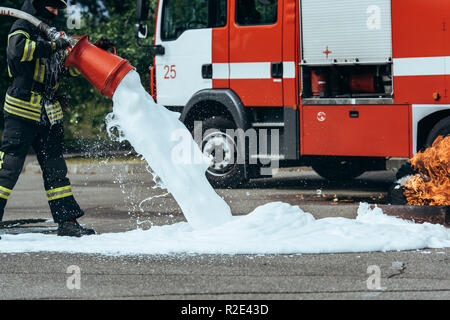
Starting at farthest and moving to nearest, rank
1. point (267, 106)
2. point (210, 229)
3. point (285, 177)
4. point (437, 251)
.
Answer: point (285, 177) → point (267, 106) → point (210, 229) → point (437, 251)

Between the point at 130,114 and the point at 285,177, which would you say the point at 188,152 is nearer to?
the point at 130,114

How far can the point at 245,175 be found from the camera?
11586 millimetres

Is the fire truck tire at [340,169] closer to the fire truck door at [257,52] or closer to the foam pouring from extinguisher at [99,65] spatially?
the fire truck door at [257,52]

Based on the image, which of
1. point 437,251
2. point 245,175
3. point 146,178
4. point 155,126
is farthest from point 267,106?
point 437,251

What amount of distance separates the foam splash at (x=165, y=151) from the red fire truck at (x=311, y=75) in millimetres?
3312

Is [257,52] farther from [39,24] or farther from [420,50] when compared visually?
[39,24]

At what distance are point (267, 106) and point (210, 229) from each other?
169 inches

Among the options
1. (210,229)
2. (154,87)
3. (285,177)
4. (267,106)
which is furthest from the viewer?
(285,177)

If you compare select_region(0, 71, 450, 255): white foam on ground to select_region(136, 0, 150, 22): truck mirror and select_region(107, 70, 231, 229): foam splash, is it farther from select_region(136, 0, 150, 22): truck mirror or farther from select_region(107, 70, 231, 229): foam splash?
select_region(136, 0, 150, 22): truck mirror

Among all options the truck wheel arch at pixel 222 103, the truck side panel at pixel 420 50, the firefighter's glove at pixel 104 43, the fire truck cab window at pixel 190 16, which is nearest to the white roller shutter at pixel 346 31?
the truck side panel at pixel 420 50

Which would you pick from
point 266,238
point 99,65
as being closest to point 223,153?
point 99,65

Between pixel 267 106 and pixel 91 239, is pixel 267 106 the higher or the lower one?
the higher one

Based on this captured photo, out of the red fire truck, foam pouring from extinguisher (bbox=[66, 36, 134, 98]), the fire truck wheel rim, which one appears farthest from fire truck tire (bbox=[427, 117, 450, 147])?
foam pouring from extinguisher (bbox=[66, 36, 134, 98])

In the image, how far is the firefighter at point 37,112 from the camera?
725 cm
